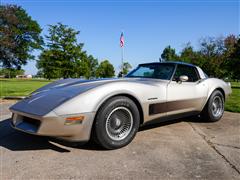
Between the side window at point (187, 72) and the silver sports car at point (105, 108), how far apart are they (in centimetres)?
4

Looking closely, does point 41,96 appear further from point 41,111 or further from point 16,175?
point 16,175

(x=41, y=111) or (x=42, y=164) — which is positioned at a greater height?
(x=41, y=111)

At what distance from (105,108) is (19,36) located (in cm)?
4420

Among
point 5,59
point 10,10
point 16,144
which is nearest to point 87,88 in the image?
point 16,144

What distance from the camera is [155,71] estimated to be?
173 inches

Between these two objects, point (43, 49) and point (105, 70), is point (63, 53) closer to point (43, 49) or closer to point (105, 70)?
point (43, 49)

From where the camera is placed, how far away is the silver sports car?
8.82 ft

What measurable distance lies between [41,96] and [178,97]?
7.19ft

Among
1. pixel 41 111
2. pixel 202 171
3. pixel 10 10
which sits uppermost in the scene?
pixel 10 10

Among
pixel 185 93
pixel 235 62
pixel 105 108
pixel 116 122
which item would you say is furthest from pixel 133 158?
pixel 235 62

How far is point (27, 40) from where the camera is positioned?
43500 mm

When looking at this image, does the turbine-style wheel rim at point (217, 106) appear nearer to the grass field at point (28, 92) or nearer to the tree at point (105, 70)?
the grass field at point (28, 92)

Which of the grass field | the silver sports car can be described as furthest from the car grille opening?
the grass field

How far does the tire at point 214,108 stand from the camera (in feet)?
15.2
